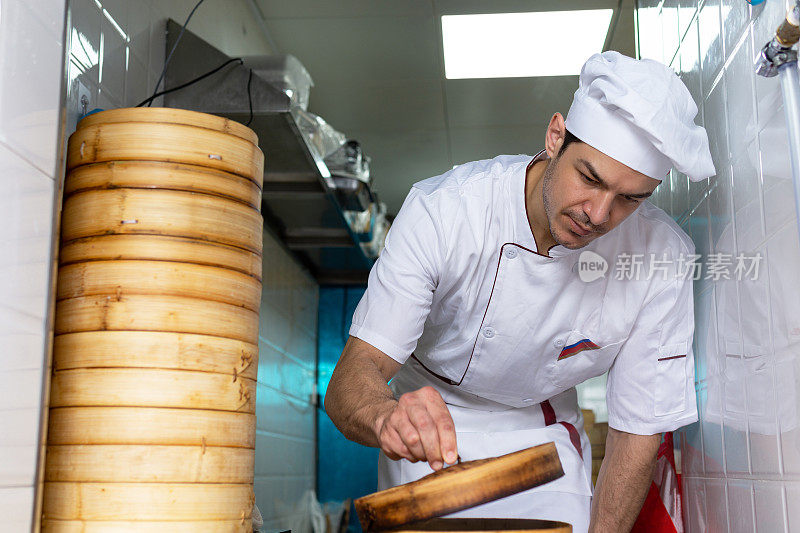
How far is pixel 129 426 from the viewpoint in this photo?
3.36 ft

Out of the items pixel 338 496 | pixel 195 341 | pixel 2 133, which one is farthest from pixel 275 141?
pixel 338 496

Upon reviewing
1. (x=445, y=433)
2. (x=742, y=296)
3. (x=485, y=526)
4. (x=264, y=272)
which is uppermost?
(x=264, y=272)

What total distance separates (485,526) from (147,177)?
2.15ft

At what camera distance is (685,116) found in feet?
4.16

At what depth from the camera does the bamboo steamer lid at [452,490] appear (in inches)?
30.7

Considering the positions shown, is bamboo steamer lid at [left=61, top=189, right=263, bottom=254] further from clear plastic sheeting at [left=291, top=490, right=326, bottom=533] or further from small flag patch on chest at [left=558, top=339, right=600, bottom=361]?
clear plastic sheeting at [left=291, top=490, right=326, bottom=533]

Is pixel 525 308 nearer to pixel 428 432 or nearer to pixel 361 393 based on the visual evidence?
pixel 361 393

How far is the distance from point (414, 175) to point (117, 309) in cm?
387

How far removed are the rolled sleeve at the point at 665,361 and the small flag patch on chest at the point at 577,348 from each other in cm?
9

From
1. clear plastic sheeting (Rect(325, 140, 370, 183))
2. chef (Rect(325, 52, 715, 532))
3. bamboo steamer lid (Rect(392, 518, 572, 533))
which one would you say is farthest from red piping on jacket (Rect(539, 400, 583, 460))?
clear plastic sheeting (Rect(325, 140, 370, 183))

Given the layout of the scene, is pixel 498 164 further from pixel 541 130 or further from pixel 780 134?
pixel 541 130

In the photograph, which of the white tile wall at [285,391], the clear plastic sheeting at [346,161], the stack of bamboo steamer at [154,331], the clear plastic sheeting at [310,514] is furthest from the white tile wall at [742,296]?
the clear plastic sheeting at [310,514]

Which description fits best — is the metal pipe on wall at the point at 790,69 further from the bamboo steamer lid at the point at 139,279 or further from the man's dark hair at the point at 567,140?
the bamboo steamer lid at the point at 139,279

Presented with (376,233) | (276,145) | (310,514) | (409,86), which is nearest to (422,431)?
(276,145)
